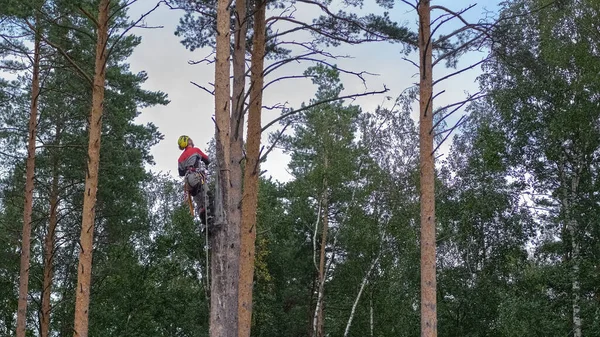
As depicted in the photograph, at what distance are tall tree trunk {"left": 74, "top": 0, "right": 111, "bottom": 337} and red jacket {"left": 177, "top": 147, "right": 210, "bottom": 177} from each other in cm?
284

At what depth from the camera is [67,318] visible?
21.7 m

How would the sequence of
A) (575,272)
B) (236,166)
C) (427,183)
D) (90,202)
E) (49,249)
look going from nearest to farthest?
(236,166), (427,183), (90,202), (575,272), (49,249)

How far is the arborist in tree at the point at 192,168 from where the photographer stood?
7664 mm

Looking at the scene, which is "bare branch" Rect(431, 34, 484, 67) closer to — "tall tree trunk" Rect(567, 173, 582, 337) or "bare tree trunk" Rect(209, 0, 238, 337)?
"bare tree trunk" Rect(209, 0, 238, 337)

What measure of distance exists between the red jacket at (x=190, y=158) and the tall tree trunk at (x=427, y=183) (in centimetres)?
304

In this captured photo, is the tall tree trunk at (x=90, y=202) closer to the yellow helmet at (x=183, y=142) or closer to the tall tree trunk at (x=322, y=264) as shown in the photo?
the yellow helmet at (x=183, y=142)

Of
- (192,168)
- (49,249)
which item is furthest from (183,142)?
(49,249)

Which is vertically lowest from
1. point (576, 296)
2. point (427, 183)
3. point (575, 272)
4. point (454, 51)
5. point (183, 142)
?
point (576, 296)

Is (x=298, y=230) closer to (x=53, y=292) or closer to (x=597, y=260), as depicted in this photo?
(x=53, y=292)

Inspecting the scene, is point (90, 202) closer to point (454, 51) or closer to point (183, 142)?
point (183, 142)

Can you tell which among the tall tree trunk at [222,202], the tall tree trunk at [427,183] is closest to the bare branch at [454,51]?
the tall tree trunk at [427,183]

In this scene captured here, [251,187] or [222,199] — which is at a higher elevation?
[251,187]

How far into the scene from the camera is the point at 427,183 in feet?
29.2

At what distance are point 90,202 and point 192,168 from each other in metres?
2.99
